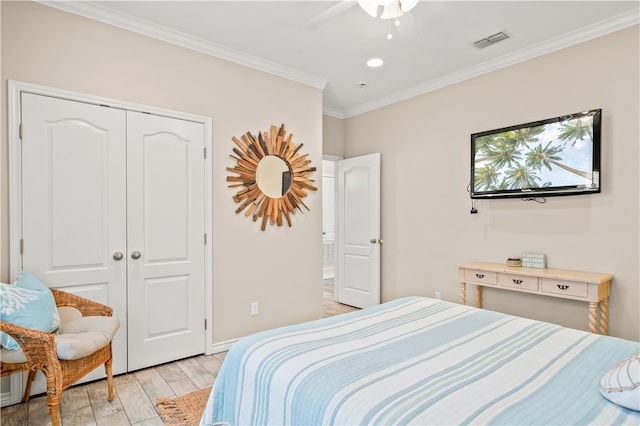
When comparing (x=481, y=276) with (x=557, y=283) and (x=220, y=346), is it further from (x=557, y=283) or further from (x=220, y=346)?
(x=220, y=346)

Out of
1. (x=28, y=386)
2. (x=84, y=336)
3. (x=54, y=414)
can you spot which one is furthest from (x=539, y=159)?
(x=28, y=386)

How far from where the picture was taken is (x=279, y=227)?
3668 millimetres

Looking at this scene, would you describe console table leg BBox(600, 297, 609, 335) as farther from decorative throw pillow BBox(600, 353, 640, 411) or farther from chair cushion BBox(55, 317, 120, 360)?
chair cushion BBox(55, 317, 120, 360)

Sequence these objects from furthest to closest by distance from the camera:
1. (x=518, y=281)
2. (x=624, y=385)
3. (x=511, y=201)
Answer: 1. (x=511, y=201)
2. (x=518, y=281)
3. (x=624, y=385)

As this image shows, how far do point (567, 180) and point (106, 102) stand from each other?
3677 mm

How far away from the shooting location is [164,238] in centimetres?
295

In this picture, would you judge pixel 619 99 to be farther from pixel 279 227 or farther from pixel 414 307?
pixel 279 227

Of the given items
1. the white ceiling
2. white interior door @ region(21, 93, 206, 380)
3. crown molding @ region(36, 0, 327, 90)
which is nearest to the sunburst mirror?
white interior door @ region(21, 93, 206, 380)

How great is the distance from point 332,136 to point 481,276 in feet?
9.03

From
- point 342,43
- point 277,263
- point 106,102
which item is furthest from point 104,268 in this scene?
point 342,43

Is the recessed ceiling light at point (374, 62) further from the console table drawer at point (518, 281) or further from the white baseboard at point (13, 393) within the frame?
the white baseboard at point (13, 393)

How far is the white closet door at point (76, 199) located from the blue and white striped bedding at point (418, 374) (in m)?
1.56

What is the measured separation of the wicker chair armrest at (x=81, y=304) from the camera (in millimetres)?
2369

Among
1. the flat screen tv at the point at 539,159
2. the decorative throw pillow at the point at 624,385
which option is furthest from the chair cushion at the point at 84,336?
the flat screen tv at the point at 539,159
